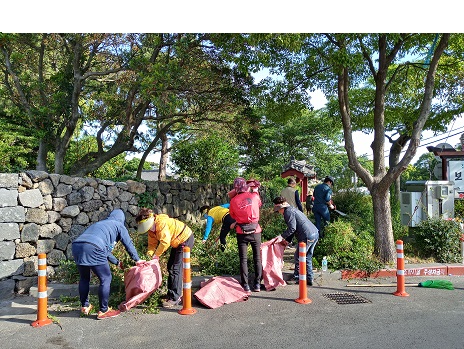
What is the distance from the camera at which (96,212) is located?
27.0 ft

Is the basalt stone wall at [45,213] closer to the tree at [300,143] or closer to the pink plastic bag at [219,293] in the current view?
the pink plastic bag at [219,293]

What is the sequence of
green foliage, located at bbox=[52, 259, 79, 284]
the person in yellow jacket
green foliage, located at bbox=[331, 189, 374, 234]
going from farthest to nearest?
1. green foliage, located at bbox=[331, 189, 374, 234]
2. green foliage, located at bbox=[52, 259, 79, 284]
3. the person in yellow jacket

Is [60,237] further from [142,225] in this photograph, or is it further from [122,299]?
[142,225]

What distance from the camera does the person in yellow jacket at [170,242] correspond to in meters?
5.73

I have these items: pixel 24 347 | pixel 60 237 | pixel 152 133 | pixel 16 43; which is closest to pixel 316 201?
pixel 60 237

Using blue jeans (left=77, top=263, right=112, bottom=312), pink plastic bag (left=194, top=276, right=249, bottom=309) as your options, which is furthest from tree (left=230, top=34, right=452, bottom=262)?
blue jeans (left=77, top=263, right=112, bottom=312)

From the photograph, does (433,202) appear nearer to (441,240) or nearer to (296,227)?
(441,240)

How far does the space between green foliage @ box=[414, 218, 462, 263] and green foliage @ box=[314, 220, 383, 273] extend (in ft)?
3.85

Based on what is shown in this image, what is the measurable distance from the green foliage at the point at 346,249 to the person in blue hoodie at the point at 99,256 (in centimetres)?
411

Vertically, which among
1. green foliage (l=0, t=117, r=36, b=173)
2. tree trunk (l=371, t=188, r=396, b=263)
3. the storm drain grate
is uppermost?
green foliage (l=0, t=117, r=36, b=173)

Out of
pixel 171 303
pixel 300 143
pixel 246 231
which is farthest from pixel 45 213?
pixel 300 143

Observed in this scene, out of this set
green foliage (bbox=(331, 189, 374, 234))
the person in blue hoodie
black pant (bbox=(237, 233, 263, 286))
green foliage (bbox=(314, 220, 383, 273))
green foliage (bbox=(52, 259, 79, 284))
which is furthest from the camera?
green foliage (bbox=(331, 189, 374, 234))

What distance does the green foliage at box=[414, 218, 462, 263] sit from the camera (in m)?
8.41

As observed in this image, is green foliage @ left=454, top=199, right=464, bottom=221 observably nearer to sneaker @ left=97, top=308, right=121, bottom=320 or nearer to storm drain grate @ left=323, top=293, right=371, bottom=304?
storm drain grate @ left=323, top=293, right=371, bottom=304
